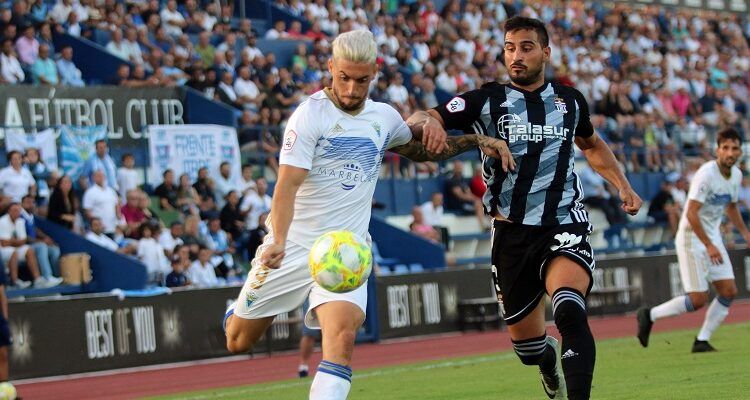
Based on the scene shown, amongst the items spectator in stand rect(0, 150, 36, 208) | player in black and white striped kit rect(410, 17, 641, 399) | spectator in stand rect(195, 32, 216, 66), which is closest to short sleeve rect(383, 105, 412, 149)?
player in black and white striped kit rect(410, 17, 641, 399)

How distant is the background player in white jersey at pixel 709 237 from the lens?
46.9 ft

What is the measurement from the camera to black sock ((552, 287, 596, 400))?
7445mm

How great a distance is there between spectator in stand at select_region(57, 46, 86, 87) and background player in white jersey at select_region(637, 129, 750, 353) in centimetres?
1098

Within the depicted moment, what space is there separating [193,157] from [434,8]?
12.2 metres

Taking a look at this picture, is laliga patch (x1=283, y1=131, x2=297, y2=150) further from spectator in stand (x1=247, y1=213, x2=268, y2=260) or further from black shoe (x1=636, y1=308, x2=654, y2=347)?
spectator in stand (x1=247, y1=213, x2=268, y2=260)

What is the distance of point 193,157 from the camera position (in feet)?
69.8

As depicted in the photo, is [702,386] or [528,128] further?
[702,386]

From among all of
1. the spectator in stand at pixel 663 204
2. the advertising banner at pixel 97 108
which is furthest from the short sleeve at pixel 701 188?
the spectator in stand at pixel 663 204

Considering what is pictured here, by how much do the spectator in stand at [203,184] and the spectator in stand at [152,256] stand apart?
6.23 ft

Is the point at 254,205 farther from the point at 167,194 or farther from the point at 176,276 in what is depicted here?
the point at 176,276

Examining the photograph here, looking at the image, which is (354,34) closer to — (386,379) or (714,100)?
(386,379)

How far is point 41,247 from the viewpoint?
18.3 meters

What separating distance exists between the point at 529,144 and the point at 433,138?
29.1 inches

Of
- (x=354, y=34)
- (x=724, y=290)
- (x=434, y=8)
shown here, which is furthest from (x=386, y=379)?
(x=434, y=8)
